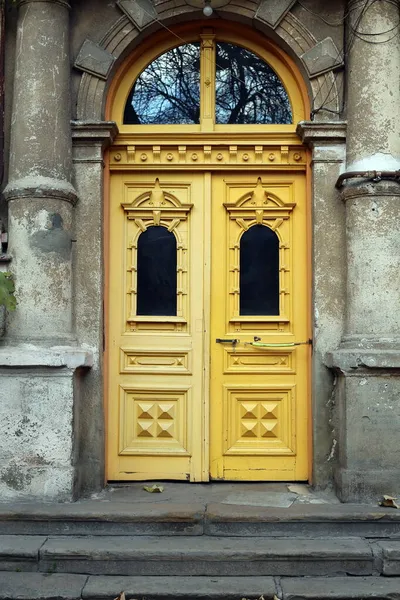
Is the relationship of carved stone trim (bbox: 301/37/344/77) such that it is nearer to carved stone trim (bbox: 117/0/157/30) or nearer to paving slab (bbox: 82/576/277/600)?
carved stone trim (bbox: 117/0/157/30)

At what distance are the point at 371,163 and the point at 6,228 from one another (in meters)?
3.09

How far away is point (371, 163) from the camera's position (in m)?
6.12

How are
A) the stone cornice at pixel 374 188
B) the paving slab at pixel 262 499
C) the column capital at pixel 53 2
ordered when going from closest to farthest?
the paving slab at pixel 262 499 → the stone cornice at pixel 374 188 → the column capital at pixel 53 2

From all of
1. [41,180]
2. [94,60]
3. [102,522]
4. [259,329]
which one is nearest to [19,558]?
[102,522]

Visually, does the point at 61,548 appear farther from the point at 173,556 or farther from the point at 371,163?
the point at 371,163

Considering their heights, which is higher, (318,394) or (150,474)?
(318,394)

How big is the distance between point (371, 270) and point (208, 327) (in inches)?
59.3

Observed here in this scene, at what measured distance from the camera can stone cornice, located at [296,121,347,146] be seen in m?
6.34

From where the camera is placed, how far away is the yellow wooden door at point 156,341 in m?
6.57

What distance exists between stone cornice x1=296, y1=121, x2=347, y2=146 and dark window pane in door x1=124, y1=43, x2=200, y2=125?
103 centimetres

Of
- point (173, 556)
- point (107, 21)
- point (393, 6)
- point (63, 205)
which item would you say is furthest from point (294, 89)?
point (173, 556)

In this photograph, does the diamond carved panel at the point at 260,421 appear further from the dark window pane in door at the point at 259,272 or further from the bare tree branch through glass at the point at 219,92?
the bare tree branch through glass at the point at 219,92

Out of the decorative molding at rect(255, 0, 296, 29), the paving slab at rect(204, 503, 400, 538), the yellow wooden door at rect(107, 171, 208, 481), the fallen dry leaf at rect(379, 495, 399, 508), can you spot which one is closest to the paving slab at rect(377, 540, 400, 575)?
the paving slab at rect(204, 503, 400, 538)

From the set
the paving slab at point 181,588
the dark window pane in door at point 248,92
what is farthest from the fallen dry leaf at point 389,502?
the dark window pane in door at point 248,92
